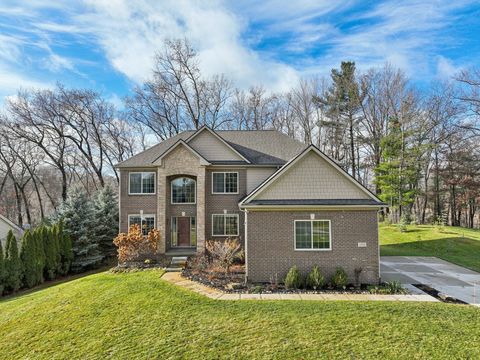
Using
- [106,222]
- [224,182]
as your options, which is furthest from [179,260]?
[106,222]

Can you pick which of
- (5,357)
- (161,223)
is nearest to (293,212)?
(161,223)

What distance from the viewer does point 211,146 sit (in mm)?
17125

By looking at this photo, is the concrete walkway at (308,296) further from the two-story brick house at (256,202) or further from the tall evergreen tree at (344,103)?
the tall evergreen tree at (344,103)

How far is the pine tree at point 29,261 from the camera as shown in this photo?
51.4ft

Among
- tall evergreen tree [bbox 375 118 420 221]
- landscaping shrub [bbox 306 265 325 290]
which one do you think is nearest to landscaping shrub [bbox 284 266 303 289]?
landscaping shrub [bbox 306 265 325 290]

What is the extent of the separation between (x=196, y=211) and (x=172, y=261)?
3.56m

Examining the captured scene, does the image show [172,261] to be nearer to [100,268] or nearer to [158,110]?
[100,268]

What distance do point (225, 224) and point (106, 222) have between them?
9888 mm

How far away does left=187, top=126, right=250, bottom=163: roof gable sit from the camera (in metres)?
16.9

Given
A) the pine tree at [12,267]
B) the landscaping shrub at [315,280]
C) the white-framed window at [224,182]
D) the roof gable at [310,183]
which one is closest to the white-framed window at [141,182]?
the white-framed window at [224,182]

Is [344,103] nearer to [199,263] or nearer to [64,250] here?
[199,263]

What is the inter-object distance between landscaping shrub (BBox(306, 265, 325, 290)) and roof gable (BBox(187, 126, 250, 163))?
8.37 meters

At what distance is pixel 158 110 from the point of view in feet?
110

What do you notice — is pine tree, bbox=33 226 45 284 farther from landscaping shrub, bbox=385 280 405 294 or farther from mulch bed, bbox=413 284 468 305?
mulch bed, bbox=413 284 468 305
